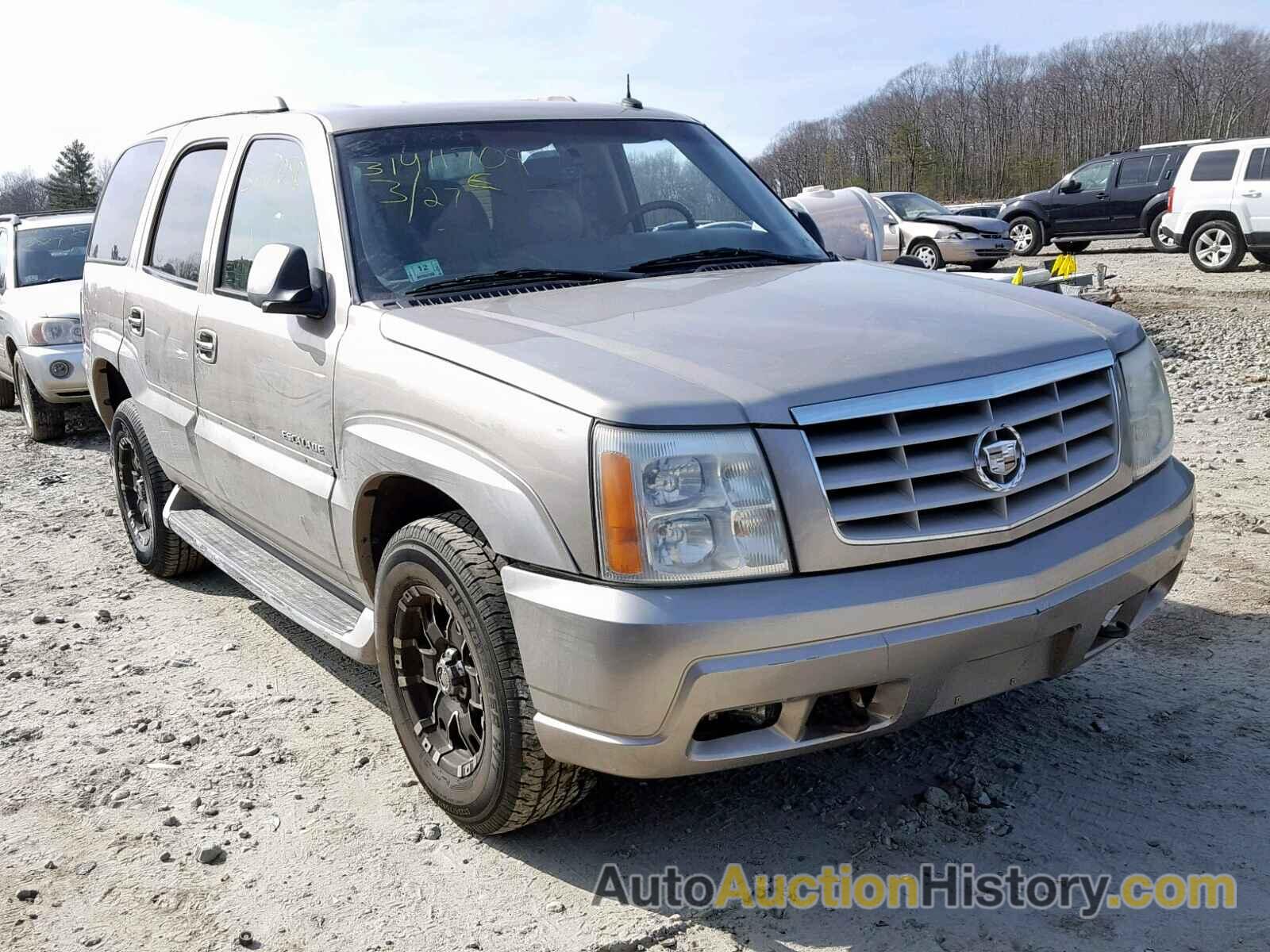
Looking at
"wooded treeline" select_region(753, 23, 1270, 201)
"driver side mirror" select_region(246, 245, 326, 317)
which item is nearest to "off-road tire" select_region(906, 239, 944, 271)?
"driver side mirror" select_region(246, 245, 326, 317)

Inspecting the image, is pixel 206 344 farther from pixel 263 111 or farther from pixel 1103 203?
pixel 1103 203

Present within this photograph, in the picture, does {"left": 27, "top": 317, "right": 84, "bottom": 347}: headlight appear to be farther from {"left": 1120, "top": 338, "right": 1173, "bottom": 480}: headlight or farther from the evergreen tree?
the evergreen tree

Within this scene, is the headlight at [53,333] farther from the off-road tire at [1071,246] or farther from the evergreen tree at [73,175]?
the evergreen tree at [73,175]

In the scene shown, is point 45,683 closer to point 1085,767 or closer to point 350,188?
point 350,188

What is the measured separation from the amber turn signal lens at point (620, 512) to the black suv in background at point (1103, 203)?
20.4 meters

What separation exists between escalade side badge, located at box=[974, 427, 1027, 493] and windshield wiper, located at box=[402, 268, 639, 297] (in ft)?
4.47

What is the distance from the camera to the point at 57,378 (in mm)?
9219

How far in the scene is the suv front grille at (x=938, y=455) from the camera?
2.63 metres

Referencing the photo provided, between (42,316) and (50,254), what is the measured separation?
1446mm

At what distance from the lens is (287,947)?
2828 millimetres

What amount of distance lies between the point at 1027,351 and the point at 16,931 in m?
2.88

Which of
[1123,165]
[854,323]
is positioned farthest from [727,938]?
[1123,165]

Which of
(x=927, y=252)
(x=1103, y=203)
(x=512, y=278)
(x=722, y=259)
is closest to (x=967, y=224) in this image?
(x=927, y=252)

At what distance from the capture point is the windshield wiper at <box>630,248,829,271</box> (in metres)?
3.83
